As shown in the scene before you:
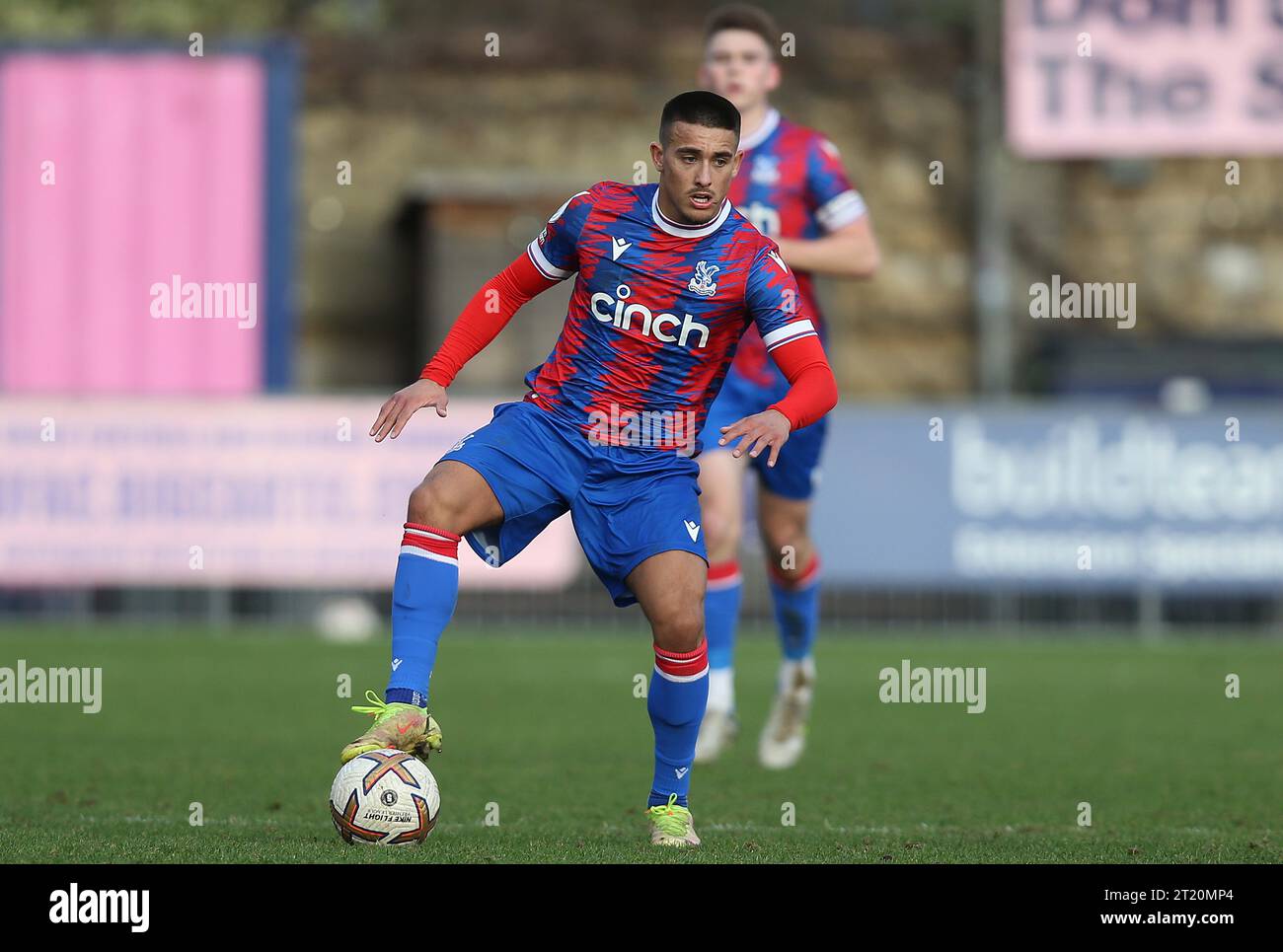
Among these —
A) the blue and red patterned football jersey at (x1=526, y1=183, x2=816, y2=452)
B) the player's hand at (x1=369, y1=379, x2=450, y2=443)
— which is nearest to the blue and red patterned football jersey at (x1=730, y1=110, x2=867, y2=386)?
the blue and red patterned football jersey at (x1=526, y1=183, x2=816, y2=452)

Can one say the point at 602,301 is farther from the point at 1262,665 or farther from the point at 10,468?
the point at 10,468

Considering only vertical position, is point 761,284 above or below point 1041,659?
above

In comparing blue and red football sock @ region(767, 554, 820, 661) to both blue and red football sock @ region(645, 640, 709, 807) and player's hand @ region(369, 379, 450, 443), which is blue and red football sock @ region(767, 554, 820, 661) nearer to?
blue and red football sock @ region(645, 640, 709, 807)

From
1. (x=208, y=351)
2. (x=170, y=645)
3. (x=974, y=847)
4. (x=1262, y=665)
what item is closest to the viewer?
(x=974, y=847)

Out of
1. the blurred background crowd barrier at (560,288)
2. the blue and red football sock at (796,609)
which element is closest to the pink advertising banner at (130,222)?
the blurred background crowd barrier at (560,288)

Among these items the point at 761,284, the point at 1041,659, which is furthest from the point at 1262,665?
the point at 761,284

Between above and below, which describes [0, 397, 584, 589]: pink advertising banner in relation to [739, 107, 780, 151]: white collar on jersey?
below

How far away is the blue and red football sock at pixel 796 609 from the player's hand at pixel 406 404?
112 inches

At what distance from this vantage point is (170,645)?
47.7 ft

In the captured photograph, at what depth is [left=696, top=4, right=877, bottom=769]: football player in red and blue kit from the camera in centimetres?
797

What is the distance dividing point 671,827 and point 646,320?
144 centimetres

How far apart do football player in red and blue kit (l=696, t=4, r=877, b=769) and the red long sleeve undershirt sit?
196 cm

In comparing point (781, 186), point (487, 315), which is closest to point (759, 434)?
point (487, 315)
